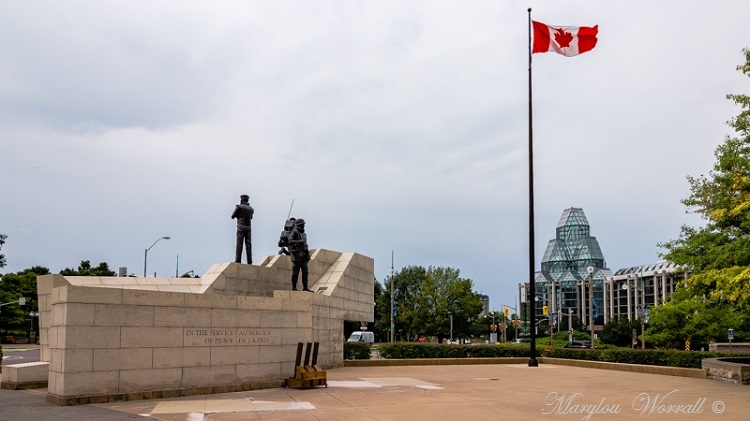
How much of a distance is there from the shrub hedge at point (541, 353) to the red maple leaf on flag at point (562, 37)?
13.4 m

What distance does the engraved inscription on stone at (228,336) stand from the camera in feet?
50.8

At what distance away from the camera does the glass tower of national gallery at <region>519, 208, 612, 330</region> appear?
162125 millimetres

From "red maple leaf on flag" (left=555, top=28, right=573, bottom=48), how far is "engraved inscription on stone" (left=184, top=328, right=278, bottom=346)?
18212mm

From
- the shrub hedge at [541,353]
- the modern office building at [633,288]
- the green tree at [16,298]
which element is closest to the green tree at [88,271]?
the green tree at [16,298]

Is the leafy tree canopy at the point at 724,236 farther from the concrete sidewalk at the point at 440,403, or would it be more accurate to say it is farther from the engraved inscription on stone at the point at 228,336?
the engraved inscription on stone at the point at 228,336

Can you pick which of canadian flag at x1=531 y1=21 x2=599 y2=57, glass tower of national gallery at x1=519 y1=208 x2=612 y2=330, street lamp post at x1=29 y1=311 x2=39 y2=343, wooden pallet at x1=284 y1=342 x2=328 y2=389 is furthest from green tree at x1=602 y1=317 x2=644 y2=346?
wooden pallet at x1=284 y1=342 x2=328 y2=389

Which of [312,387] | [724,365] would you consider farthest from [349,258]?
[724,365]

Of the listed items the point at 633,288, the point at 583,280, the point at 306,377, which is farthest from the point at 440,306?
the point at 583,280

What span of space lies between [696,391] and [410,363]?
1405 cm

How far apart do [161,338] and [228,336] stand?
1.87m

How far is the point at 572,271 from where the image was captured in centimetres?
17138

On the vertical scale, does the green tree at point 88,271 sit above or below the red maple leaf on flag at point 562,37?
below

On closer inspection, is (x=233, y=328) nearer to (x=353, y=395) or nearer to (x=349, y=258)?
(x=353, y=395)

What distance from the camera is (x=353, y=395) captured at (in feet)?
50.0
